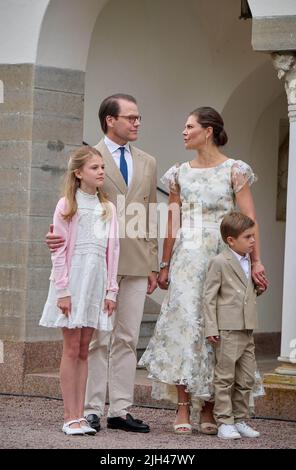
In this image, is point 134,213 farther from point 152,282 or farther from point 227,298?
point 227,298

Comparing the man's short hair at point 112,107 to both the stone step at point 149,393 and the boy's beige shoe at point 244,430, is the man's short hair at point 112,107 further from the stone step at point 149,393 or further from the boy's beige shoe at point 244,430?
the stone step at point 149,393

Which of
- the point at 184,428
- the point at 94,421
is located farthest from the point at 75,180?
the point at 184,428

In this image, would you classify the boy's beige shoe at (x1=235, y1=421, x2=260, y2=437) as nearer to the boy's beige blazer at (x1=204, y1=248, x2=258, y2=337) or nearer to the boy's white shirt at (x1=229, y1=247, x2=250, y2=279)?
the boy's beige blazer at (x1=204, y1=248, x2=258, y2=337)

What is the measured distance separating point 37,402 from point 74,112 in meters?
2.10

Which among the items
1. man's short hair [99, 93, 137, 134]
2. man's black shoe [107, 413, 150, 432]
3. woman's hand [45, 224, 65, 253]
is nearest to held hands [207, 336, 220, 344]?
man's black shoe [107, 413, 150, 432]

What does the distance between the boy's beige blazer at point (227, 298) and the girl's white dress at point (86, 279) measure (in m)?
0.55

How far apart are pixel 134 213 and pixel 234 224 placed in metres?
0.64

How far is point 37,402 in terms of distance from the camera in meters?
9.05

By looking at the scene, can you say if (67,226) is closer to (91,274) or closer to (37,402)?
(91,274)

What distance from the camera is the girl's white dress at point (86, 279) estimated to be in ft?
23.4

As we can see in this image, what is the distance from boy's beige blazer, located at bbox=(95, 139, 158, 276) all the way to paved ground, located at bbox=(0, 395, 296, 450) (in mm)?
919

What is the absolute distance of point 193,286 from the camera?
24.2ft

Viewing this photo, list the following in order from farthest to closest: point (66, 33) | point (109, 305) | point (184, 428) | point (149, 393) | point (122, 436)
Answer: point (66, 33)
point (149, 393)
point (184, 428)
point (122, 436)
point (109, 305)
